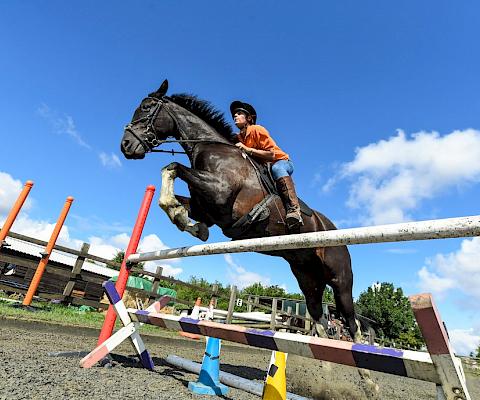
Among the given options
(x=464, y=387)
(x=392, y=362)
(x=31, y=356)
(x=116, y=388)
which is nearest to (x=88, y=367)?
(x=31, y=356)

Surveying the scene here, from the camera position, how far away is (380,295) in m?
49.1

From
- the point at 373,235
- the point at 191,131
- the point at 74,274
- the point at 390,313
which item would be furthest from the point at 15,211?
the point at 390,313

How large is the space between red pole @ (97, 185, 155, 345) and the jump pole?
482 cm

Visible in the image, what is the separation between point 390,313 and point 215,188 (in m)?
49.8

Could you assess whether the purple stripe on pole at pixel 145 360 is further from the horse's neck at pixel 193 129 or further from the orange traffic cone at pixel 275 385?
the horse's neck at pixel 193 129

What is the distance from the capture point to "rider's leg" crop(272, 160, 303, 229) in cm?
341

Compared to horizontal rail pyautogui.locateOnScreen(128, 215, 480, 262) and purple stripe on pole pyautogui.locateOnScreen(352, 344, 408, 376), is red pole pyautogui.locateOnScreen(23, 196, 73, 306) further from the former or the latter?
purple stripe on pole pyautogui.locateOnScreen(352, 344, 408, 376)

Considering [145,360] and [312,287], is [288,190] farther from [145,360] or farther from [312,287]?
[145,360]

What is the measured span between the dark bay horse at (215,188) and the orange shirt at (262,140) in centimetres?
25

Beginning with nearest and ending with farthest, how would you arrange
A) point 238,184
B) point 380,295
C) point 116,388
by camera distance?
point 116,388, point 238,184, point 380,295

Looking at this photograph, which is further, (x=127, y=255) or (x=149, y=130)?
(x=149, y=130)

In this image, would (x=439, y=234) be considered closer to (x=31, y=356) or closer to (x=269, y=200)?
(x=269, y=200)

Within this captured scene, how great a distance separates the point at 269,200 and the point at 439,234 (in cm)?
207

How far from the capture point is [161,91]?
4.26m
